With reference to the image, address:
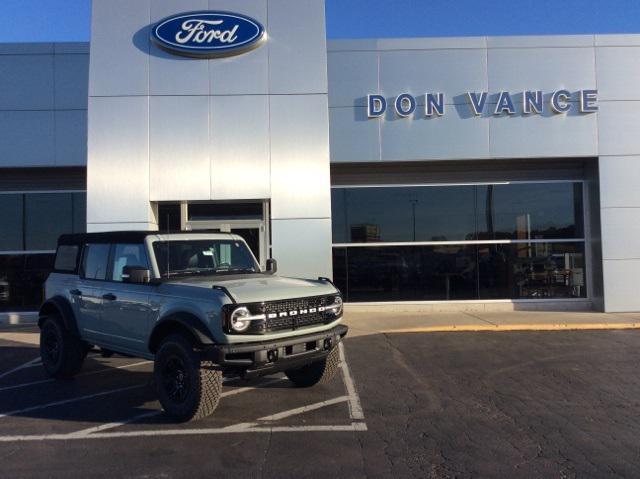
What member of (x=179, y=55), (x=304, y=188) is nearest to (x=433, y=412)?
(x=304, y=188)

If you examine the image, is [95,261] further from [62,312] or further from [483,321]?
[483,321]

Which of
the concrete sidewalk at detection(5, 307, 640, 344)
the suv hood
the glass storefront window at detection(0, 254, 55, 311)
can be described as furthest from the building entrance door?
the suv hood

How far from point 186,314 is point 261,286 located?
843 mm

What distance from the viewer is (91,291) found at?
695cm

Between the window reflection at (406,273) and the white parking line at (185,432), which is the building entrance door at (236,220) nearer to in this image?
the window reflection at (406,273)

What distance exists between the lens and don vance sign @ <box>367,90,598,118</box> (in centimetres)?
1336

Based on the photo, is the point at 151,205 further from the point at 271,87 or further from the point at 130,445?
A: the point at 130,445

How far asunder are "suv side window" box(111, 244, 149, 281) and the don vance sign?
27.5 feet

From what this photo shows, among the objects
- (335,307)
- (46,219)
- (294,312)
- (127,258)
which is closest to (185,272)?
(127,258)

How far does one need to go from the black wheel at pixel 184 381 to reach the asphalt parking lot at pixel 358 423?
0.20 meters

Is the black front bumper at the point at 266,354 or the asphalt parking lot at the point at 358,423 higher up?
the black front bumper at the point at 266,354

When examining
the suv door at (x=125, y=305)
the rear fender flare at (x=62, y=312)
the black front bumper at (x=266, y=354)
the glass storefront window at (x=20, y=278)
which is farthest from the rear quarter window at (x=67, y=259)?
the glass storefront window at (x=20, y=278)

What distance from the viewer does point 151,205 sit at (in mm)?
12203

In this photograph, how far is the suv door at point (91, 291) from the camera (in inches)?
270
